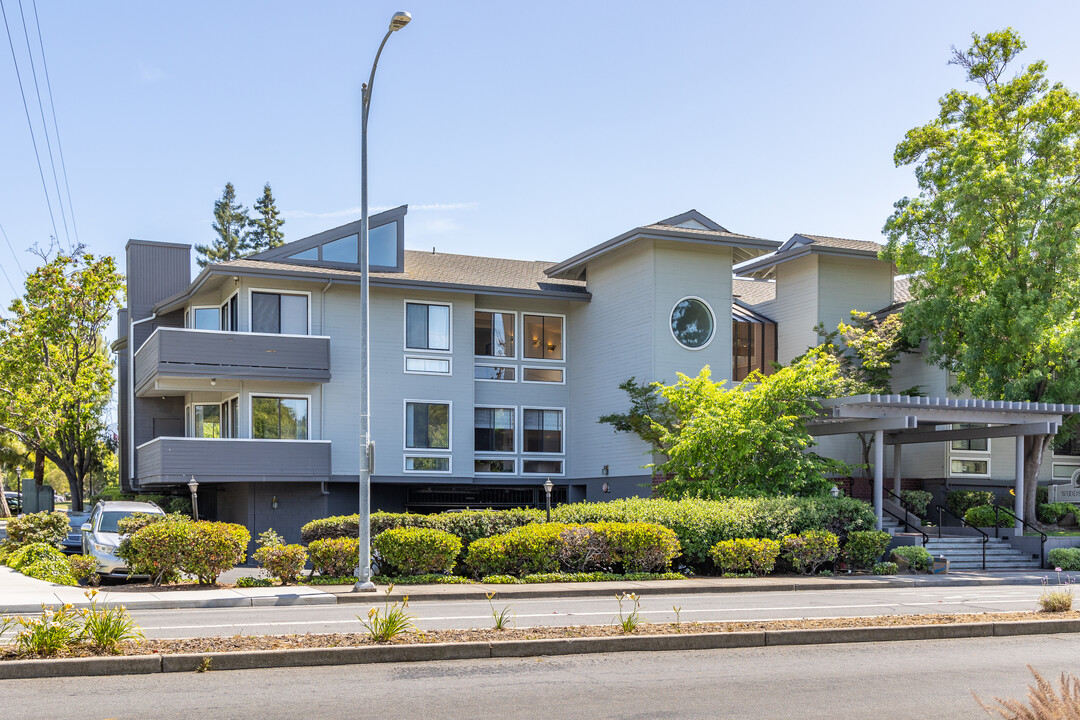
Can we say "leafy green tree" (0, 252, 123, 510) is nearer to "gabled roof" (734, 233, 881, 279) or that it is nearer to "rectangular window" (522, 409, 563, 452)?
"rectangular window" (522, 409, 563, 452)

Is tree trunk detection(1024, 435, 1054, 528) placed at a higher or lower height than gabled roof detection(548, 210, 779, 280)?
lower

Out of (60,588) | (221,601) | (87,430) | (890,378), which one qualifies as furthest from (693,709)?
(87,430)

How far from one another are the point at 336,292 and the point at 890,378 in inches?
685

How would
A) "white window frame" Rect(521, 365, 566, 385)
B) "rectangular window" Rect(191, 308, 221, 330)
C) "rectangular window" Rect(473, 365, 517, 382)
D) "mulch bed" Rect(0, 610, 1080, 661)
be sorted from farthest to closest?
"white window frame" Rect(521, 365, 566, 385)
"rectangular window" Rect(473, 365, 517, 382)
"rectangular window" Rect(191, 308, 221, 330)
"mulch bed" Rect(0, 610, 1080, 661)

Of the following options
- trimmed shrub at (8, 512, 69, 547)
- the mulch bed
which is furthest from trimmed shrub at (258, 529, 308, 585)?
trimmed shrub at (8, 512, 69, 547)

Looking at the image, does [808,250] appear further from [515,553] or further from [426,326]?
[515,553]

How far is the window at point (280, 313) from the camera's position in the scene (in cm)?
2984

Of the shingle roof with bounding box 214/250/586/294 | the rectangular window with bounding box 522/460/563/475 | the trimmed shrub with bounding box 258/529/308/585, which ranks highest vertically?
the shingle roof with bounding box 214/250/586/294

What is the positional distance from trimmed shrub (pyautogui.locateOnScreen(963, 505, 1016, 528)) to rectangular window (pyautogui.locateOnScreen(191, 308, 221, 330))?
75.3 ft

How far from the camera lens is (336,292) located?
3048cm

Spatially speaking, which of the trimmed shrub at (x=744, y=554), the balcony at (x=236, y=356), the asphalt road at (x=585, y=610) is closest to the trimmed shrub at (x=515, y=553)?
the asphalt road at (x=585, y=610)

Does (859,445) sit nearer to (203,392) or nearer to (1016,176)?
(1016,176)

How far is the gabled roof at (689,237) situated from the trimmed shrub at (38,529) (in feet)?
54.1

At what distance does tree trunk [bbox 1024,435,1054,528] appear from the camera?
2978 centimetres
